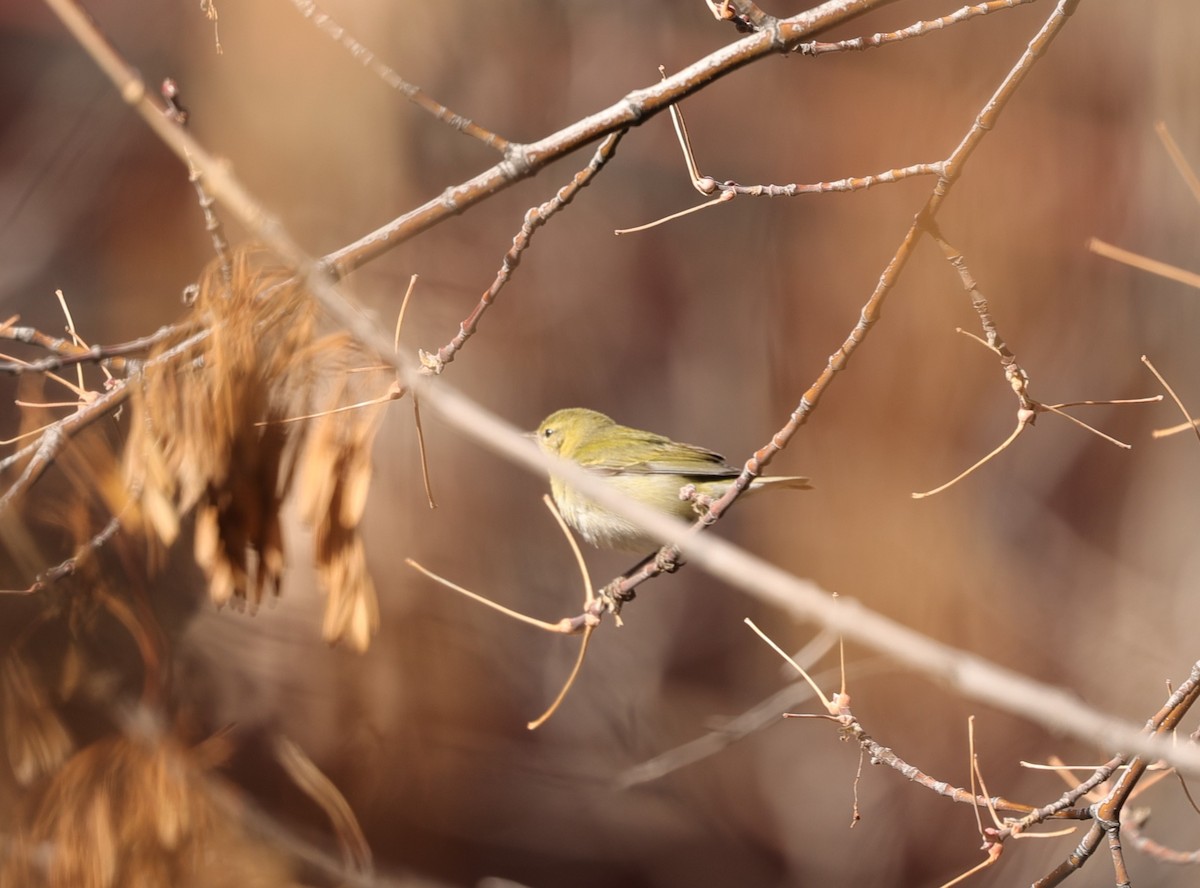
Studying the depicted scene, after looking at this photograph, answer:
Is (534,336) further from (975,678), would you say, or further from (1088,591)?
(975,678)

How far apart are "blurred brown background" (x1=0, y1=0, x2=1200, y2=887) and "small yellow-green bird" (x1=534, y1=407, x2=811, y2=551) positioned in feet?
2.91

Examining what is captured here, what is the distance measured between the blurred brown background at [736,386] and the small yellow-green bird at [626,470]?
886mm

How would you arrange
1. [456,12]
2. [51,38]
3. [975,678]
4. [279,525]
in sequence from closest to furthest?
[975,678] → [279,525] → [51,38] → [456,12]

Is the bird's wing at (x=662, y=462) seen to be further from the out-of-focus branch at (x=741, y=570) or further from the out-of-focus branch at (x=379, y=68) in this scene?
the out-of-focus branch at (x=741, y=570)

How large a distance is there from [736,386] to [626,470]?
5.49 feet

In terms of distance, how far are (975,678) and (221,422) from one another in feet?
2.17

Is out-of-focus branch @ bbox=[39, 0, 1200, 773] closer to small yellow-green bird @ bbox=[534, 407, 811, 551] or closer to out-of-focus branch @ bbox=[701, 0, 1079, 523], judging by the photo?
out-of-focus branch @ bbox=[701, 0, 1079, 523]

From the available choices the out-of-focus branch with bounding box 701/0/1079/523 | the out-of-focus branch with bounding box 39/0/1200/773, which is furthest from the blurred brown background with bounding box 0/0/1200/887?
the out-of-focus branch with bounding box 39/0/1200/773

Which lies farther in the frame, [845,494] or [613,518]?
[845,494]

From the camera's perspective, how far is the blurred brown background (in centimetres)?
295

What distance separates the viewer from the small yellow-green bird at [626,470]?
5.82 ft

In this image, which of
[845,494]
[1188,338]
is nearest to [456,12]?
[845,494]

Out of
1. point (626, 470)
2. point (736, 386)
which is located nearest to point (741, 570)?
point (626, 470)

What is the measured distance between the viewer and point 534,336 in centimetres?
347
